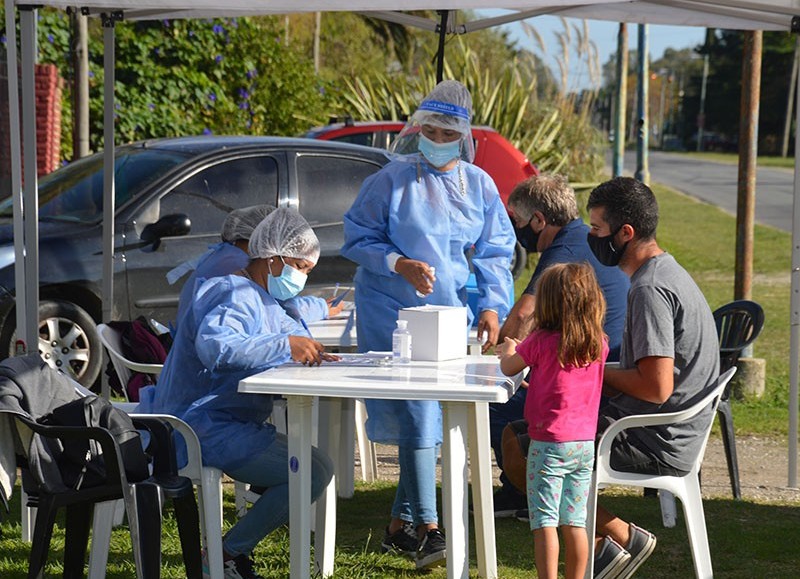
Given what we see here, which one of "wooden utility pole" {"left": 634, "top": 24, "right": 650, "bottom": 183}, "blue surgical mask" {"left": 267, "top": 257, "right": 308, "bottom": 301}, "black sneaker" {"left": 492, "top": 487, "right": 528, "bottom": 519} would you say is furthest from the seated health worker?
"wooden utility pole" {"left": 634, "top": 24, "right": 650, "bottom": 183}

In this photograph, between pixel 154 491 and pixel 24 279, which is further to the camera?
pixel 24 279

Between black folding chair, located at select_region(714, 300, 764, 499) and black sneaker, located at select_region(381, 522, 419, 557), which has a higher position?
black folding chair, located at select_region(714, 300, 764, 499)

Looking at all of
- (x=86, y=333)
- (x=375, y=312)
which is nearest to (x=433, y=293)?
(x=375, y=312)

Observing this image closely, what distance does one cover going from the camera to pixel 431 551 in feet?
16.0

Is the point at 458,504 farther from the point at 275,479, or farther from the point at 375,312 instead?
the point at 375,312

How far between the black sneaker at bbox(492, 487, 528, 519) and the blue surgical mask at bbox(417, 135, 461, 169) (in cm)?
166

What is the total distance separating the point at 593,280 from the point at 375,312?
49.7 inches

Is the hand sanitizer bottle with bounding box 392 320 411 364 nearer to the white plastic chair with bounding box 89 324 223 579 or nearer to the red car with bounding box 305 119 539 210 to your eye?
the white plastic chair with bounding box 89 324 223 579

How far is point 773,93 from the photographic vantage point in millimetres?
79250

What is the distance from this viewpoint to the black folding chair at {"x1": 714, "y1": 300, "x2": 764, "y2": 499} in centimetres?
598

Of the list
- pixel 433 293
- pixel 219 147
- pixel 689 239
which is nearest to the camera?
pixel 433 293

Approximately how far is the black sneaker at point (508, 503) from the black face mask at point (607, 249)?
1587 mm

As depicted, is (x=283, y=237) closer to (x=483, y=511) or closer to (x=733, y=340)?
(x=483, y=511)

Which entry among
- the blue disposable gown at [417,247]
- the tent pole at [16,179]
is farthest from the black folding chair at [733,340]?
the tent pole at [16,179]
